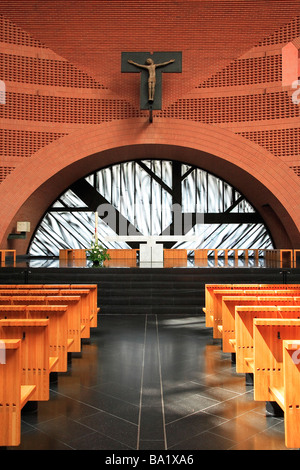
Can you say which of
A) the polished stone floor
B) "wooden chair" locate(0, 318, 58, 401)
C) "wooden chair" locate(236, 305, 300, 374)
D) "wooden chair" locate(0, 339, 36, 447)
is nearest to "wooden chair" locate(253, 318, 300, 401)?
the polished stone floor

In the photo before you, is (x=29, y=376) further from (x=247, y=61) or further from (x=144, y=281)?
(x=247, y=61)

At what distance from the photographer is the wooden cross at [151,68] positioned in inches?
481

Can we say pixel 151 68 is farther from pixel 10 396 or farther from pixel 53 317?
pixel 10 396

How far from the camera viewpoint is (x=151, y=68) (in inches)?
482

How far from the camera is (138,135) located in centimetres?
1353

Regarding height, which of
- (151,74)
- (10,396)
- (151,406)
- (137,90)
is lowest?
(151,406)

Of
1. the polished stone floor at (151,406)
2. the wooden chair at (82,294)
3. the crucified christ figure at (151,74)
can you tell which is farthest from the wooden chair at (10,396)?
the crucified christ figure at (151,74)

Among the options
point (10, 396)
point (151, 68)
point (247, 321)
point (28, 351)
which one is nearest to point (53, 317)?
point (28, 351)

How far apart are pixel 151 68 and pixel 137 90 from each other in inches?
57.9

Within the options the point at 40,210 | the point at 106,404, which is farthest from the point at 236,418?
the point at 40,210

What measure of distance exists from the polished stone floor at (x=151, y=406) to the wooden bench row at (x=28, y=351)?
261mm

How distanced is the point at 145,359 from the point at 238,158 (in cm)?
1005

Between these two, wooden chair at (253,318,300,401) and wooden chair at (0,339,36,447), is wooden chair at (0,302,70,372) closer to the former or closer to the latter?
wooden chair at (0,339,36,447)
